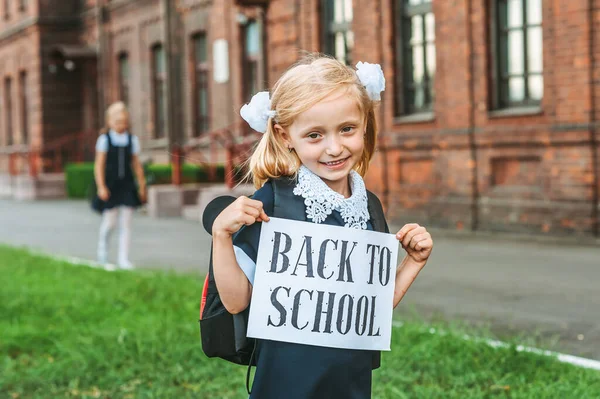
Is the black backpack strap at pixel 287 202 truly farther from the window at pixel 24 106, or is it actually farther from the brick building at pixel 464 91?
the window at pixel 24 106

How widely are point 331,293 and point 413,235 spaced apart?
0.29 m

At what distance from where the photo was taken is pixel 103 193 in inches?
432

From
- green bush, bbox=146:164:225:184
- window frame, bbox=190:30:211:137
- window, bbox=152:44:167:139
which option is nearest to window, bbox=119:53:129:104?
window, bbox=152:44:167:139

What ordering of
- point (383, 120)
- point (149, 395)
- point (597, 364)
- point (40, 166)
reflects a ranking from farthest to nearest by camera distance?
1. point (40, 166)
2. point (383, 120)
3. point (597, 364)
4. point (149, 395)

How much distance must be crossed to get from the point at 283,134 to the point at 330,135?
0.17 m

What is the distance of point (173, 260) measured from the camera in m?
11.8

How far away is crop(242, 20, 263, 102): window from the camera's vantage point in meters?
22.5

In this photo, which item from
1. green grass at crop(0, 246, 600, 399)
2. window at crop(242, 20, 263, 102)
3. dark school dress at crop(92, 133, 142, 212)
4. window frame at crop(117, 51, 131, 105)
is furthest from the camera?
window frame at crop(117, 51, 131, 105)

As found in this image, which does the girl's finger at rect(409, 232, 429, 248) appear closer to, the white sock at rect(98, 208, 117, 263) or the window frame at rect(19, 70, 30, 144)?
the white sock at rect(98, 208, 117, 263)

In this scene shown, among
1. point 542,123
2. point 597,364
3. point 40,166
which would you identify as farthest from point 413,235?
point 40,166

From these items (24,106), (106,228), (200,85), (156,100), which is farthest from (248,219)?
(24,106)

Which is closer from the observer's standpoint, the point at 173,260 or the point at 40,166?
the point at 173,260

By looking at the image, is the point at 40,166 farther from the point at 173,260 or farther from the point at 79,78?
the point at 173,260

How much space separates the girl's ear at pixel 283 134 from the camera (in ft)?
9.86
